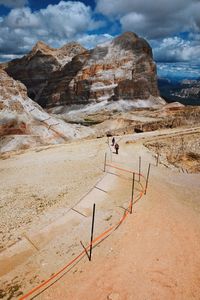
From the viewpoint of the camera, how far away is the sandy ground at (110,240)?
10680 millimetres

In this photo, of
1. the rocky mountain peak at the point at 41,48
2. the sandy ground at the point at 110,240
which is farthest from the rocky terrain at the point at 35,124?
the rocky mountain peak at the point at 41,48

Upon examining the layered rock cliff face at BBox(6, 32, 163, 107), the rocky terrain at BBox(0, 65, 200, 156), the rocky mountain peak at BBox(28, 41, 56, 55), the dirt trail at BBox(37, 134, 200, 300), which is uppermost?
the rocky mountain peak at BBox(28, 41, 56, 55)

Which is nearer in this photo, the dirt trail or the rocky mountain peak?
the dirt trail

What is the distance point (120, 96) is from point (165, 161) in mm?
70466

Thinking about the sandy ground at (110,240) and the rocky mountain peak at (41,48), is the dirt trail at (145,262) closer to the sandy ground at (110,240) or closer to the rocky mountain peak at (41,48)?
the sandy ground at (110,240)

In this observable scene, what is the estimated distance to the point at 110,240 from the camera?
43.4 feet

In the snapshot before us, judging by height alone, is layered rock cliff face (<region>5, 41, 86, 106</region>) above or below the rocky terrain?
above

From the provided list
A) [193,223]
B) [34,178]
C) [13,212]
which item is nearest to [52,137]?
[34,178]

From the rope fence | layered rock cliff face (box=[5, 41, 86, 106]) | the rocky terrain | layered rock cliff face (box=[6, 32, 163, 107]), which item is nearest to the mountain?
the rocky terrain

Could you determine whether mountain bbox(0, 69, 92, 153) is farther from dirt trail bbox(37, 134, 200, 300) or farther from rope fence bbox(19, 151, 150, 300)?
dirt trail bbox(37, 134, 200, 300)

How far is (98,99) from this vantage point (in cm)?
9906

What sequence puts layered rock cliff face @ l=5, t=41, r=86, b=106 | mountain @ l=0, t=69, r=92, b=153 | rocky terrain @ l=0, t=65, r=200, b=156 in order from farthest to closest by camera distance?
layered rock cliff face @ l=5, t=41, r=86, b=106 → rocky terrain @ l=0, t=65, r=200, b=156 → mountain @ l=0, t=69, r=92, b=153

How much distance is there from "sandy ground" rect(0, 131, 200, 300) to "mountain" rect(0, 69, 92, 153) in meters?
21.2

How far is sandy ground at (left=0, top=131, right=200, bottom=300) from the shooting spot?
1068cm
